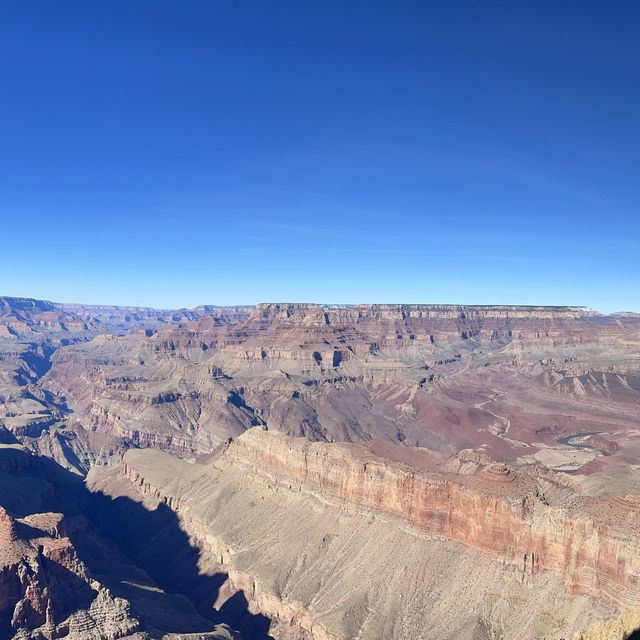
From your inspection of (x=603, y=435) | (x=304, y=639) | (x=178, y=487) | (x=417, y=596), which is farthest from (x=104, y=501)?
(x=603, y=435)

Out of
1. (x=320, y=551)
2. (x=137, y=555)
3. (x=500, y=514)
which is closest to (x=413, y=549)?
(x=500, y=514)

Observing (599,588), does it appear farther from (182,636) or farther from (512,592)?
(182,636)

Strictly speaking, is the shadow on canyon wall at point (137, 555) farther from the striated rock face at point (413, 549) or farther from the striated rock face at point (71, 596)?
the striated rock face at point (413, 549)

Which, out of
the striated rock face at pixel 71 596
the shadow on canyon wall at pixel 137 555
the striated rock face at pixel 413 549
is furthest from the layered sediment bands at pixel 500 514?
the striated rock face at pixel 71 596

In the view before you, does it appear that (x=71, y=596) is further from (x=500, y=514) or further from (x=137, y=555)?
(x=500, y=514)

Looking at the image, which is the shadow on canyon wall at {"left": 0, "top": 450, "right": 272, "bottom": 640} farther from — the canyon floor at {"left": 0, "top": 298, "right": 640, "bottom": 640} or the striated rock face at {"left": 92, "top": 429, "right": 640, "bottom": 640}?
the striated rock face at {"left": 92, "top": 429, "right": 640, "bottom": 640}

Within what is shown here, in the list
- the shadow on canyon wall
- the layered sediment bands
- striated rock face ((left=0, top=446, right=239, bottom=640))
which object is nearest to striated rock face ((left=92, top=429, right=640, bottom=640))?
the layered sediment bands
